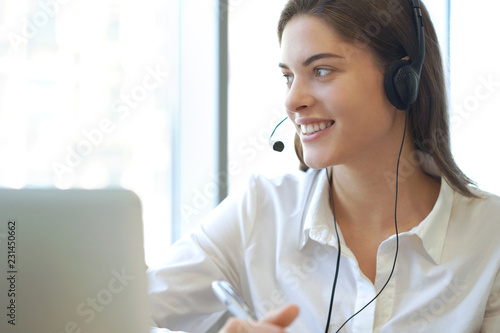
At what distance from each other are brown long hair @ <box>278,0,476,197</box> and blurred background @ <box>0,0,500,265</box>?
0.45 ft

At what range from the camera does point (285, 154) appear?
6.15 feet

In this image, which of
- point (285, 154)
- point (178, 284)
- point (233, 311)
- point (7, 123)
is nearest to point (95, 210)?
point (233, 311)

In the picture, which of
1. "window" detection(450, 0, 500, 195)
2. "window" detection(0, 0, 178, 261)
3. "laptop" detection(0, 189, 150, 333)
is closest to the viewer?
"laptop" detection(0, 189, 150, 333)

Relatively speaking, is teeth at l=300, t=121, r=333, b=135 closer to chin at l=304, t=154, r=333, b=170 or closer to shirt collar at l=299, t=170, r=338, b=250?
chin at l=304, t=154, r=333, b=170

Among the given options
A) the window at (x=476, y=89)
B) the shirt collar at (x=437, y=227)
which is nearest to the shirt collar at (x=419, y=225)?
the shirt collar at (x=437, y=227)

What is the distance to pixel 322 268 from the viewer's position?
3.98ft

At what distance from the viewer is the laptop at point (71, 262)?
2.14 ft

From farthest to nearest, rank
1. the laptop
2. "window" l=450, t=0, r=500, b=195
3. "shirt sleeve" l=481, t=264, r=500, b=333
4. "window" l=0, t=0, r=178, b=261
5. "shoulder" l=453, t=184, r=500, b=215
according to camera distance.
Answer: "window" l=450, t=0, r=500, b=195, "window" l=0, t=0, r=178, b=261, "shoulder" l=453, t=184, r=500, b=215, "shirt sleeve" l=481, t=264, r=500, b=333, the laptop

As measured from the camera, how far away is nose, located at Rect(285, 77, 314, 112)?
3.90 ft

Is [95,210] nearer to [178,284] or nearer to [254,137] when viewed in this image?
[178,284]

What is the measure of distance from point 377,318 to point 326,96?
1.64 ft

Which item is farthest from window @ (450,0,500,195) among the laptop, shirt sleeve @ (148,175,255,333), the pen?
the laptop

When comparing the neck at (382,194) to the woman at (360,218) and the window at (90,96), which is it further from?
the window at (90,96)

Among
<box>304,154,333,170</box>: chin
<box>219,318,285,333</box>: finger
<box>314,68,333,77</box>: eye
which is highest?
<box>314,68,333,77</box>: eye
